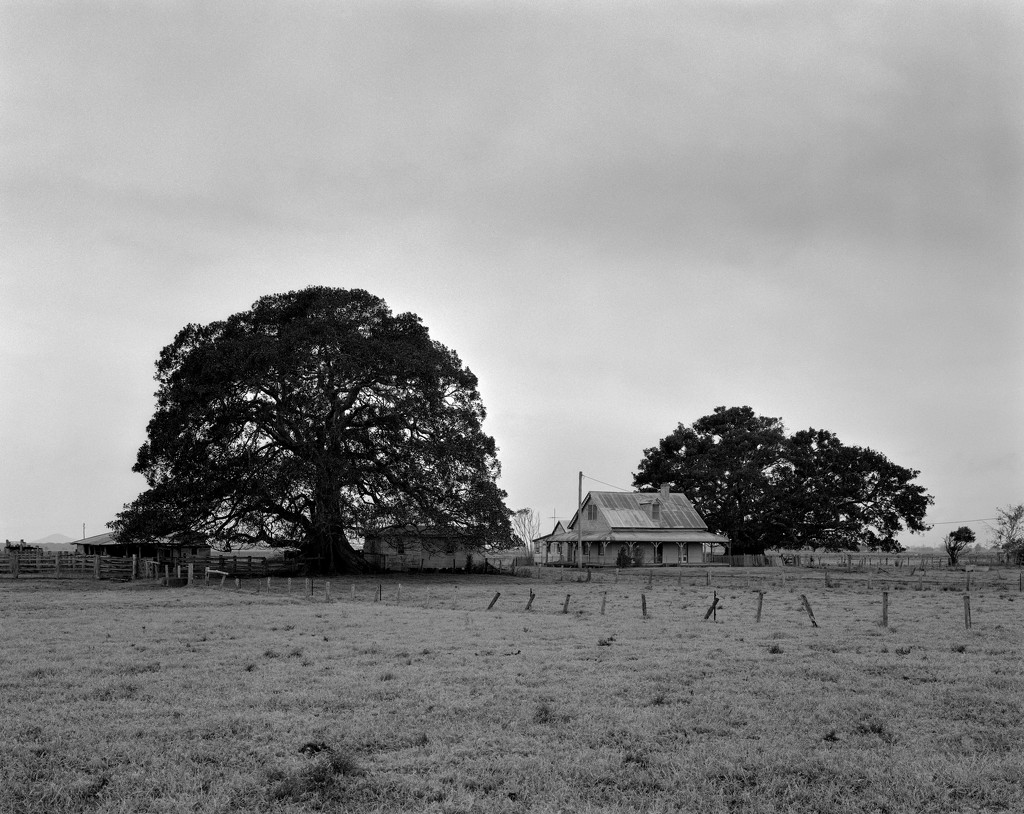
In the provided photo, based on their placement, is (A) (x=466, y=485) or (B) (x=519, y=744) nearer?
(B) (x=519, y=744)

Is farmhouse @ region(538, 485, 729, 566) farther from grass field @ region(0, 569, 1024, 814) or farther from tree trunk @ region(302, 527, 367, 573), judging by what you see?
grass field @ region(0, 569, 1024, 814)

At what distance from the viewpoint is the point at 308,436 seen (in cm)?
4769

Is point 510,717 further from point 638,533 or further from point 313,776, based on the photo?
point 638,533

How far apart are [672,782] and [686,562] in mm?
70272

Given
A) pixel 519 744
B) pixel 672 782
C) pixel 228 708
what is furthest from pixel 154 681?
pixel 672 782

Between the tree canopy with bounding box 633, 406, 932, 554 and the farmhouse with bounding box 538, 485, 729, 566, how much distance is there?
12.7 ft

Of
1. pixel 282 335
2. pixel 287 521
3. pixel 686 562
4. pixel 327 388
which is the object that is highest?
pixel 282 335

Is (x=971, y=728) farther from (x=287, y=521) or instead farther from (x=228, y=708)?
(x=287, y=521)

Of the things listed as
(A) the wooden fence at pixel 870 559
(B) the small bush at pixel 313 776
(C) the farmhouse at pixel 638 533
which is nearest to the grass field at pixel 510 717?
(B) the small bush at pixel 313 776

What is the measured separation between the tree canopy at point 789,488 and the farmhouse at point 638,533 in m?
3.88

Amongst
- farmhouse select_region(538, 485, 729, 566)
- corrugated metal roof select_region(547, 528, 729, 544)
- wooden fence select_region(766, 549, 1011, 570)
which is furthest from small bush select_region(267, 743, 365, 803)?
wooden fence select_region(766, 549, 1011, 570)

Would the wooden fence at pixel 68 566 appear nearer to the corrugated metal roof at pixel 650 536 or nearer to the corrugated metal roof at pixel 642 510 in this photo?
the corrugated metal roof at pixel 650 536

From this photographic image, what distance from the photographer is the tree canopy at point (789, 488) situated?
81938mm

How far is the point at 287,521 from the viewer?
163ft
